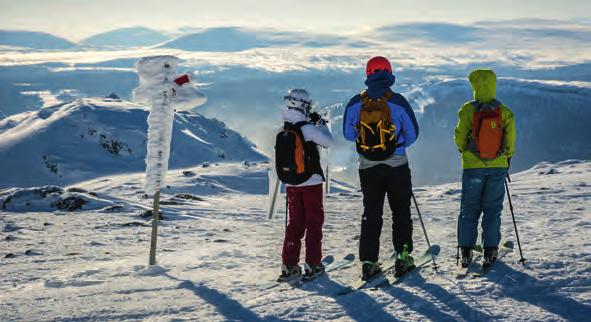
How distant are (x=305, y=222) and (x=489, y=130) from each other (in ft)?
7.78

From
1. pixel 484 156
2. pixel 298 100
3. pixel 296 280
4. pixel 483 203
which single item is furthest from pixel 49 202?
pixel 484 156

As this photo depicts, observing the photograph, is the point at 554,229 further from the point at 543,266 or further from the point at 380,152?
the point at 380,152

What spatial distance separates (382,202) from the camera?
23.5 ft

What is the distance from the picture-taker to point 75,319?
630 centimetres

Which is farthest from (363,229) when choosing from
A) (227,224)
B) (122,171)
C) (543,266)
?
(122,171)

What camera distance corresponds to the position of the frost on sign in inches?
341

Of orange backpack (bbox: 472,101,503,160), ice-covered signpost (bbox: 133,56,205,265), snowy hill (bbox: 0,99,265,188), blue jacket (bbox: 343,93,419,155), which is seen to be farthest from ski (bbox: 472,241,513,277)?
snowy hill (bbox: 0,99,265,188)

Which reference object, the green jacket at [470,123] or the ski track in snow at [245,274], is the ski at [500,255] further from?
the green jacket at [470,123]

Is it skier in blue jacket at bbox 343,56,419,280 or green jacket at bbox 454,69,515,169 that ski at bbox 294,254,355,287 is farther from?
green jacket at bbox 454,69,515,169

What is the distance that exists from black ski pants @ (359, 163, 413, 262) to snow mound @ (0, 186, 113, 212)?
10.4 metres

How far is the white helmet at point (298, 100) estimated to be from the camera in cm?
723

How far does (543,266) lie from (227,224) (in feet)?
26.1

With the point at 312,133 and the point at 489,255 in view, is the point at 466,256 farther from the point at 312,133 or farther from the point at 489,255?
the point at 312,133

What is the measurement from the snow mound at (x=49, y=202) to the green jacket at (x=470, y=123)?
1107cm
